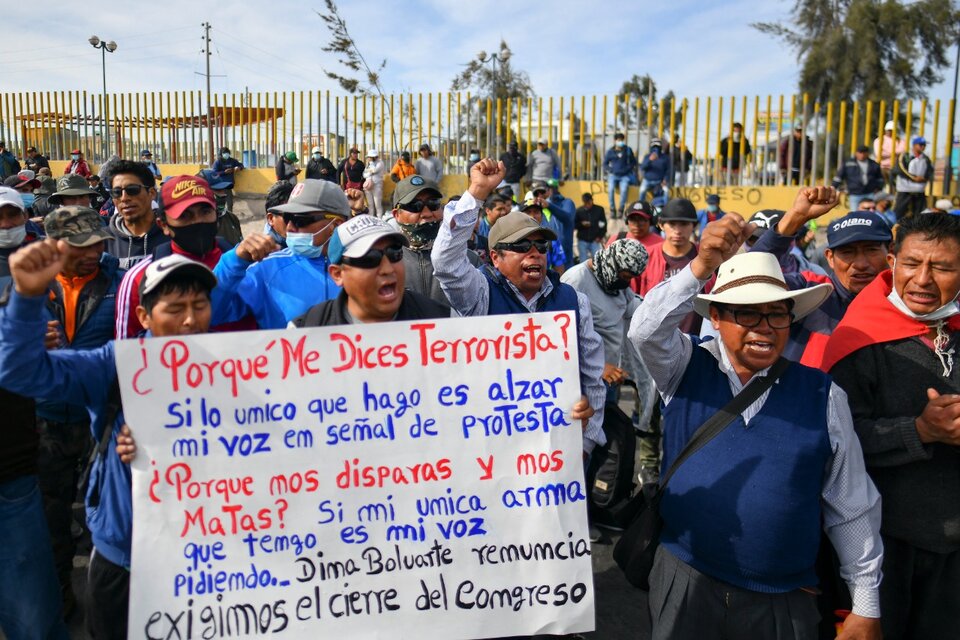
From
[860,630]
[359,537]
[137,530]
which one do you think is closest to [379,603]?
[359,537]

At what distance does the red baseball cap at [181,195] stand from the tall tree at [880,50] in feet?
88.1

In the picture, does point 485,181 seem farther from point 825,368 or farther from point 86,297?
point 86,297

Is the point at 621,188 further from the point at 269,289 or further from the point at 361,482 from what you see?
the point at 361,482

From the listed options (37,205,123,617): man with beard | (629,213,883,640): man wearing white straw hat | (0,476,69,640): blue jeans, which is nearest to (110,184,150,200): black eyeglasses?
(37,205,123,617): man with beard

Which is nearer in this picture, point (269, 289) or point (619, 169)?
point (269, 289)

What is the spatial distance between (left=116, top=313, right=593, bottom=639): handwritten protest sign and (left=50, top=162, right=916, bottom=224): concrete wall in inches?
571

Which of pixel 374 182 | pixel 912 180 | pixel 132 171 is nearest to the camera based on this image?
pixel 132 171

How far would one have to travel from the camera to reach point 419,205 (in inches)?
162

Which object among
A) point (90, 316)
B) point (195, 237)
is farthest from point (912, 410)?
point (90, 316)

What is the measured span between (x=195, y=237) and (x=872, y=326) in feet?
9.47

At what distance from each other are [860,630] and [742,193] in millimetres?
15983

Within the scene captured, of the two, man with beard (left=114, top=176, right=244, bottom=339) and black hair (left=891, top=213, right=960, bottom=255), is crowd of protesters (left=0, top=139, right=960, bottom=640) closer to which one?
black hair (left=891, top=213, right=960, bottom=255)

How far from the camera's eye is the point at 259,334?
90.0 inches

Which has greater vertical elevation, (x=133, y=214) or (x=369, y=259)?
(x=133, y=214)
